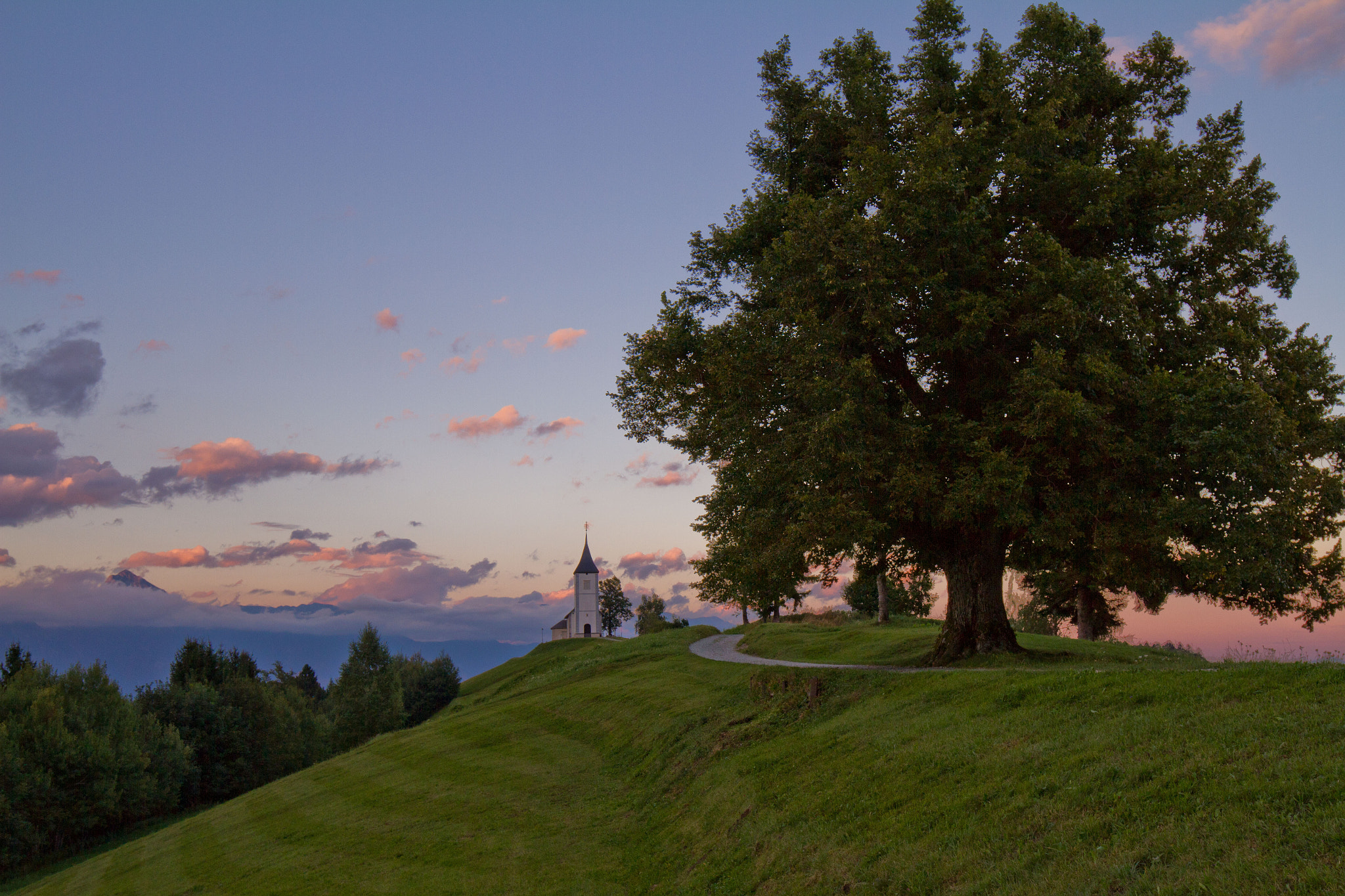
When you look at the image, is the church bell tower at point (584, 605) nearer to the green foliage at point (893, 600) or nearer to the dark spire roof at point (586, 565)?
the dark spire roof at point (586, 565)

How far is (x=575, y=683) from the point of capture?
137 feet

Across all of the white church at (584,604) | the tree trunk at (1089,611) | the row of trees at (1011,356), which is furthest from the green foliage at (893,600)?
the white church at (584,604)

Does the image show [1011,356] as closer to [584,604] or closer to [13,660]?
[13,660]

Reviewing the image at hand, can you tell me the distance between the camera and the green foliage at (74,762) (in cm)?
4894

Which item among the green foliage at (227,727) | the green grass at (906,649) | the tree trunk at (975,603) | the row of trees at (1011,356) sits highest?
the row of trees at (1011,356)

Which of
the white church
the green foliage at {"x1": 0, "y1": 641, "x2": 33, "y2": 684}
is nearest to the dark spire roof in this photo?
the white church

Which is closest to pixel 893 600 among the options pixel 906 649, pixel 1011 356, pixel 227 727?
pixel 906 649

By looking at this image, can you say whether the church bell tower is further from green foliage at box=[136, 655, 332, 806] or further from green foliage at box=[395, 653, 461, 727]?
green foliage at box=[136, 655, 332, 806]

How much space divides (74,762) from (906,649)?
55358 mm

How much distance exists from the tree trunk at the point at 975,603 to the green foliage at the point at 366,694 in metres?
64.1

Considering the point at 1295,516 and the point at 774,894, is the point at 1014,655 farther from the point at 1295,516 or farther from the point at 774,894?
the point at 774,894

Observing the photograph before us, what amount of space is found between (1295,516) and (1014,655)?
27.1ft

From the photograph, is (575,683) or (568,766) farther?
(575,683)

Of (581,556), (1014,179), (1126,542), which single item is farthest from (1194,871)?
(581,556)
